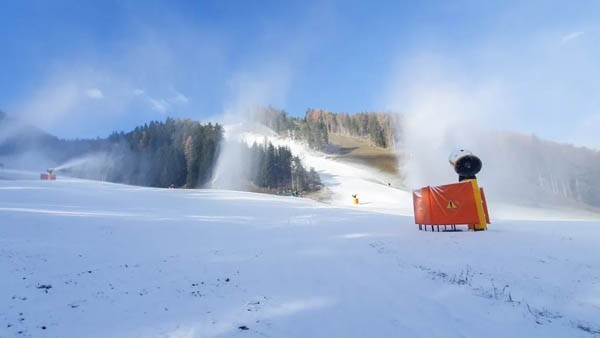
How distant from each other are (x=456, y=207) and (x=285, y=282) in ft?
36.2

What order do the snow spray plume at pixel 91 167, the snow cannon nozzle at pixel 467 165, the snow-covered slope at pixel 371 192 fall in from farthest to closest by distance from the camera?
1. the snow spray plume at pixel 91 167
2. the snow-covered slope at pixel 371 192
3. the snow cannon nozzle at pixel 467 165

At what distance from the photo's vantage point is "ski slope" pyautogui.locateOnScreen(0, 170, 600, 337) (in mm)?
4406

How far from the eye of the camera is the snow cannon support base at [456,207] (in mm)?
13953

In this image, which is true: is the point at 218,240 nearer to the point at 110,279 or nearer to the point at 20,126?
the point at 110,279

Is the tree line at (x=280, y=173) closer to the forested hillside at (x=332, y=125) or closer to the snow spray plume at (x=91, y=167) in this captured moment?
the forested hillside at (x=332, y=125)

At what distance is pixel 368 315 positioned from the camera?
4766mm

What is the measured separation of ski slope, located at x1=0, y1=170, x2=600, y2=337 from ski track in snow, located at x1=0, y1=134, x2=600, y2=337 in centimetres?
3

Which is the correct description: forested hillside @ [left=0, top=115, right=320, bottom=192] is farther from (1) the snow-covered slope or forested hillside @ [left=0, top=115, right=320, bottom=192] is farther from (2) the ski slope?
(2) the ski slope

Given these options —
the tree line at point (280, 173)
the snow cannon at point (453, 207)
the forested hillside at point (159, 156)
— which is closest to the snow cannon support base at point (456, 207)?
the snow cannon at point (453, 207)

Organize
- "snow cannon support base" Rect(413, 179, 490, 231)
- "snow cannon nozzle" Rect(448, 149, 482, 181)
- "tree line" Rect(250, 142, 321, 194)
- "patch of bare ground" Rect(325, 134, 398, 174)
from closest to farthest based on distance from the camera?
"snow cannon support base" Rect(413, 179, 490, 231), "snow cannon nozzle" Rect(448, 149, 482, 181), "tree line" Rect(250, 142, 321, 194), "patch of bare ground" Rect(325, 134, 398, 174)

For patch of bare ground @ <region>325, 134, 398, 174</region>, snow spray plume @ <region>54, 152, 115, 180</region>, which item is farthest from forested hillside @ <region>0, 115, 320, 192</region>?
patch of bare ground @ <region>325, 134, 398, 174</region>

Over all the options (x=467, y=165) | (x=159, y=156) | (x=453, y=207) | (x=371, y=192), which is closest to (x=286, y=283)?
(x=453, y=207)

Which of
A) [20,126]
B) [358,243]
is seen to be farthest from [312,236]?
[20,126]

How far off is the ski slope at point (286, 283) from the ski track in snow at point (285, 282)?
0.03 m
